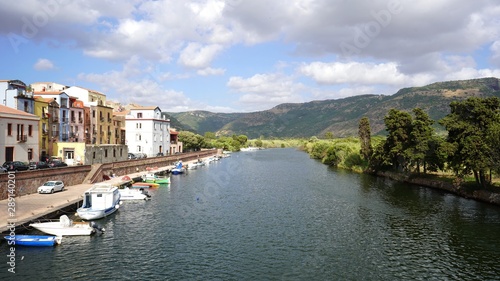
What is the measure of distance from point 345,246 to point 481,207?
2564cm

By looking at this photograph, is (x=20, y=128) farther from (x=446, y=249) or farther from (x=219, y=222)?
(x=446, y=249)

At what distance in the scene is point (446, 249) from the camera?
30.5 metres

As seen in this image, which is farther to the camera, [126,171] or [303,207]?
[126,171]

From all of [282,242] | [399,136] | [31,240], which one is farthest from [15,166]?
[399,136]

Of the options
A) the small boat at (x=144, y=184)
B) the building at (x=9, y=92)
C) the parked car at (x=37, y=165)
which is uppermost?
the building at (x=9, y=92)

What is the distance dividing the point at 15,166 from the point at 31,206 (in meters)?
12.9

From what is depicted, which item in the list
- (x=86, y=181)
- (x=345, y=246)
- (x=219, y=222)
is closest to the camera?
(x=345, y=246)

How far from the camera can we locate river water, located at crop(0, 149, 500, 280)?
25.3m

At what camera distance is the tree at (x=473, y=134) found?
4606 cm

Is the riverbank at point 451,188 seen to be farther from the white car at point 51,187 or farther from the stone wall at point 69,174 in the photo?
the white car at point 51,187

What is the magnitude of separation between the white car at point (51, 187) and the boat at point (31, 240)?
711 inches

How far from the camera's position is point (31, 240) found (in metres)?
28.8

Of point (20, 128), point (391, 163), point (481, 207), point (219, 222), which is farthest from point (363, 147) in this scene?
point (20, 128)

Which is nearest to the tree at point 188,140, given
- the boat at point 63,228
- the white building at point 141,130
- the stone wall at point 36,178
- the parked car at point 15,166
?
the white building at point 141,130
